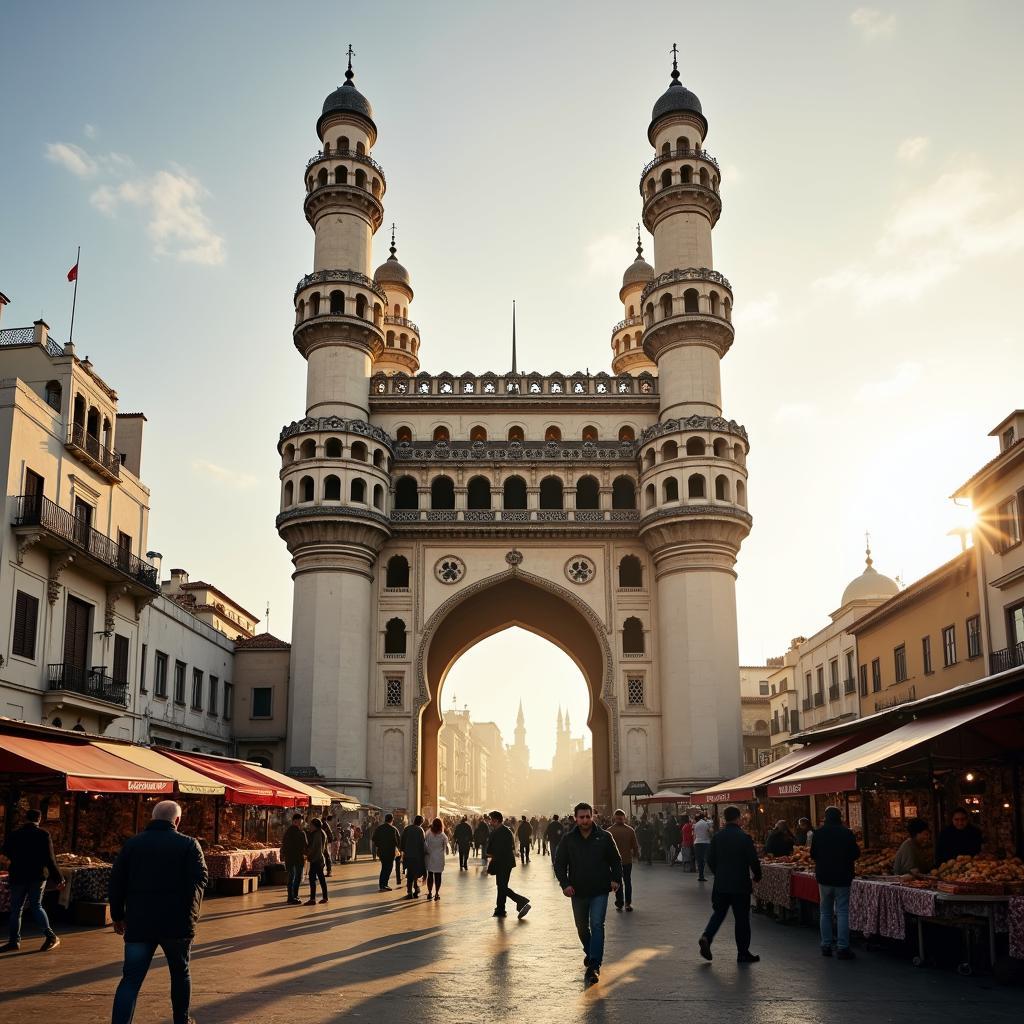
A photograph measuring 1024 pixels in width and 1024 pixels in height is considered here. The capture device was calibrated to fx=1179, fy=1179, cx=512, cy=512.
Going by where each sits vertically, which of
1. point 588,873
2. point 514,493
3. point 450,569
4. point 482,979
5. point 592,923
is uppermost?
point 514,493

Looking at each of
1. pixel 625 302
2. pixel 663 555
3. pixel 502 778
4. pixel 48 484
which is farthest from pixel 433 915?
pixel 502 778

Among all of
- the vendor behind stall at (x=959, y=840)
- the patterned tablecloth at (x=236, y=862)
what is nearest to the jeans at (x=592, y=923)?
the vendor behind stall at (x=959, y=840)

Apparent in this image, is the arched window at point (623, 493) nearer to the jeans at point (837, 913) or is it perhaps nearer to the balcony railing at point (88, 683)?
the balcony railing at point (88, 683)

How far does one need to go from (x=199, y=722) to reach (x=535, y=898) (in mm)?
26651

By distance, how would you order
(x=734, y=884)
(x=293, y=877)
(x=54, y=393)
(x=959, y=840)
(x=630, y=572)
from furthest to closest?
(x=630, y=572), (x=54, y=393), (x=293, y=877), (x=959, y=840), (x=734, y=884)

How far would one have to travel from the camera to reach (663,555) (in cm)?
4675

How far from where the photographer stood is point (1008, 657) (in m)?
29.7

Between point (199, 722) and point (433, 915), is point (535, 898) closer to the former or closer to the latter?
point (433, 915)

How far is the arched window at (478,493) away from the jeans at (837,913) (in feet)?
119

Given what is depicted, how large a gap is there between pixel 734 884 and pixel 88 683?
22.7 m

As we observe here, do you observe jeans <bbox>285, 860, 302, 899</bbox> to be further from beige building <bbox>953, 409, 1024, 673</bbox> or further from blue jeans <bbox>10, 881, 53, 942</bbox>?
beige building <bbox>953, 409, 1024, 673</bbox>

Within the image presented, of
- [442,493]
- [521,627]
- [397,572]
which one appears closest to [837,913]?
[397,572]

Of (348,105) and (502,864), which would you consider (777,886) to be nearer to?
(502,864)

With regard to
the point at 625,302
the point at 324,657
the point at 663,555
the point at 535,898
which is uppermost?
the point at 625,302
